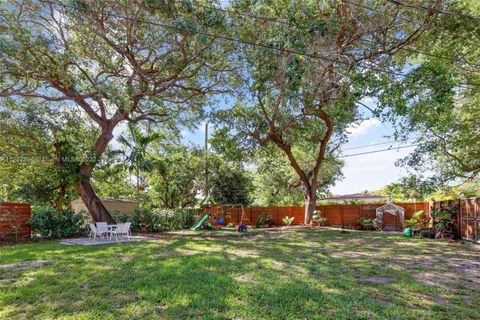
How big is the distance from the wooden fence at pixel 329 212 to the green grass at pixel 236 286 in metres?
9.86

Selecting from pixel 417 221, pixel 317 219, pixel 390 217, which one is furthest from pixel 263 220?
pixel 417 221

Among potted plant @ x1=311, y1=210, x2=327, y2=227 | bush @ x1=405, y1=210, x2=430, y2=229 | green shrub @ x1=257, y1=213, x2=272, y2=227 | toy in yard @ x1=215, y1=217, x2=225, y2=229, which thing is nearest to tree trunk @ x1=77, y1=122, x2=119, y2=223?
toy in yard @ x1=215, y1=217, x2=225, y2=229

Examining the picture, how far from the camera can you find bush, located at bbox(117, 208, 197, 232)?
14320 mm

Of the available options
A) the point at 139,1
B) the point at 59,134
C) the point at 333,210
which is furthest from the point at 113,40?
the point at 333,210

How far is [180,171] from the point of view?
21531 mm

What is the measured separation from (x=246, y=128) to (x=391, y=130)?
265 inches

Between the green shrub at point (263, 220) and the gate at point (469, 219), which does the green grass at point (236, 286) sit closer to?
the gate at point (469, 219)

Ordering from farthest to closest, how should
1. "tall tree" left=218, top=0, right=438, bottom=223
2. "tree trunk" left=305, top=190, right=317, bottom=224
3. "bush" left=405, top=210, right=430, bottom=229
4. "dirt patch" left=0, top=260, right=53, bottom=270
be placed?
"tree trunk" left=305, top=190, right=317, bottom=224, "bush" left=405, top=210, right=430, bottom=229, "tall tree" left=218, top=0, right=438, bottom=223, "dirt patch" left=0, top=260, right=53, bottom=270

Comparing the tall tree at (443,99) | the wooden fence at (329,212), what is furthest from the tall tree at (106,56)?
the wooden fence at (329,212)

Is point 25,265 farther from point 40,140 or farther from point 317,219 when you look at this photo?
point 317,219

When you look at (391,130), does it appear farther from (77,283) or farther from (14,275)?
(14,275)

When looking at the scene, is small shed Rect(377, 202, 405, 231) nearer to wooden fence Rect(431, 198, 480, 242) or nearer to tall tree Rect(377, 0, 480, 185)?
tall tree Rect(377, 0, 480, 185)

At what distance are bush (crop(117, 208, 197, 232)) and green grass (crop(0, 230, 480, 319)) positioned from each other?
6952 mm

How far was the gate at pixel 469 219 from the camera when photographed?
10.1 meters
